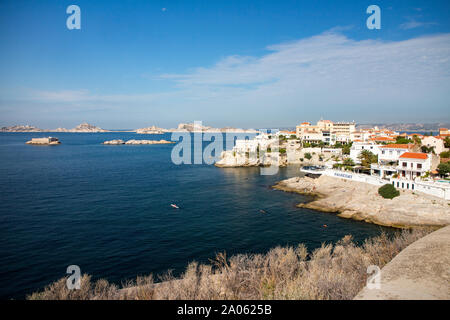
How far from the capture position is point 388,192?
2844cm

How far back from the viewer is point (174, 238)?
855 inches

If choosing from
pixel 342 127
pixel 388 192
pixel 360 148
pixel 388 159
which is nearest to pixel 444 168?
pixel 388 192

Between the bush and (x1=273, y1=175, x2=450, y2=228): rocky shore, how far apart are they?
16.0 inches

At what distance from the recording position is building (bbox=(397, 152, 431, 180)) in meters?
31.0

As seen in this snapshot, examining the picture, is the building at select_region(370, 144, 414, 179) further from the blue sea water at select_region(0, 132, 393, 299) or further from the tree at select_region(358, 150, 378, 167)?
the blue sea water at select_region(0, 132, 393, 299)

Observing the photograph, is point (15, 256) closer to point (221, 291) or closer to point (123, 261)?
point (123, 261)

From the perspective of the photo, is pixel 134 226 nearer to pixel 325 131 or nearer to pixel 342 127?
pixel 325 131

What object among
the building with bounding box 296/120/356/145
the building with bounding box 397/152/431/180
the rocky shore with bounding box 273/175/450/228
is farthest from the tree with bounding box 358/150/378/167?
the building with bounding box 296/120/356/145

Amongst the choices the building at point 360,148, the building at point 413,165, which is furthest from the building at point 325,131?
the building at point 413,165

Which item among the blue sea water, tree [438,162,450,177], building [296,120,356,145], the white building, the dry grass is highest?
building [296,120,356,145]

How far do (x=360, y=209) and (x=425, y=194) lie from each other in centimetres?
595

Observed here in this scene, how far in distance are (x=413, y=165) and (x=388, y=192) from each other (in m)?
6.16
